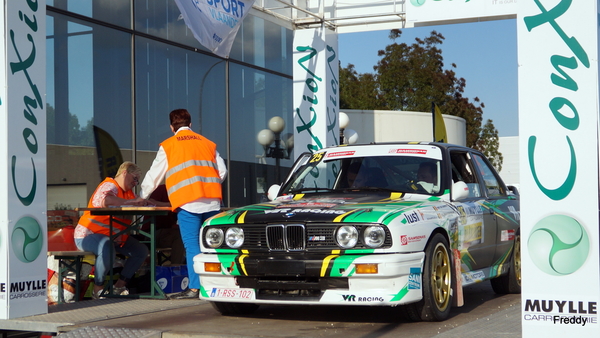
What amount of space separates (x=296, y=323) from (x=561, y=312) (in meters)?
2.56

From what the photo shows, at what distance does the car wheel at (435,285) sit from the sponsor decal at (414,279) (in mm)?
78

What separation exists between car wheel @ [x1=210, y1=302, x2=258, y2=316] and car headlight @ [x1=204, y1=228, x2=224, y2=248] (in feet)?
1.97

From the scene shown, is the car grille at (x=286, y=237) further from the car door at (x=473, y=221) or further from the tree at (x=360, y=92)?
the tree at (x=360, y=92)

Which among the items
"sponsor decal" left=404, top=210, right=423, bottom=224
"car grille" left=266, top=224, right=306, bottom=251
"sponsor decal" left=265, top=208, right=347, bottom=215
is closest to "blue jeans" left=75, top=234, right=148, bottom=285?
"sponsor decal" left=265, top=208, right=347, bottom=215

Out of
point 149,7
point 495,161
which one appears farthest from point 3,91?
point 495,161

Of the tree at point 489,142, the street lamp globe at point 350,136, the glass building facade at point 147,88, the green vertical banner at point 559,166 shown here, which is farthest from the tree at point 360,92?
the green vertical banner at point 559,166

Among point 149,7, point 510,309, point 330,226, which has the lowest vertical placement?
point 510,309

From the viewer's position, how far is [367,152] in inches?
312

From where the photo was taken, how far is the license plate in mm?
6395

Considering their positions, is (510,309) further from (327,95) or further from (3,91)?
(327,95)

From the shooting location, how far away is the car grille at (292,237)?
242 inches

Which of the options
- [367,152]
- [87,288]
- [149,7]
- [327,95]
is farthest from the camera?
[327,95]

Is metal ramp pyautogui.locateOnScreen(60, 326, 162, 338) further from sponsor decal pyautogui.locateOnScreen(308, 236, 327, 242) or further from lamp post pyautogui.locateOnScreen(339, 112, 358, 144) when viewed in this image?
lamp post pyautogui.locateOnScreen(339, 112, 358, 144)

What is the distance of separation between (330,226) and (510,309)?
2.21 metres
